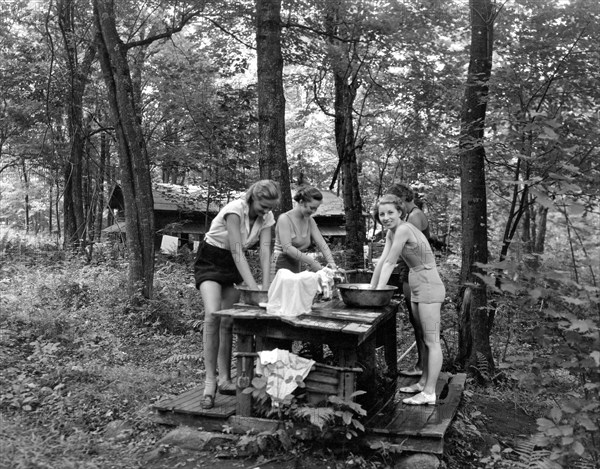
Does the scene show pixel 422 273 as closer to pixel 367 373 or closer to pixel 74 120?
pixel 367 373

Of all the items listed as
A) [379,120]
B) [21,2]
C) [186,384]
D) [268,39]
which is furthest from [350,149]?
[21,2]

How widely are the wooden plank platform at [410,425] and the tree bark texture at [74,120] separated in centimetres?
1139

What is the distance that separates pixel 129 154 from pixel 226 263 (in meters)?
5.57

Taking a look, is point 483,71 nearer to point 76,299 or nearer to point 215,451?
point 215,451

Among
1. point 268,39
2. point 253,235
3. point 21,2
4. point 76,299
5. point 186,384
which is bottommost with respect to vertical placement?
point 186,384

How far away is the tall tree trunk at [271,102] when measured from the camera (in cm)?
734

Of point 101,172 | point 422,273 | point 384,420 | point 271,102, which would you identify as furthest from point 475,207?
point 101,172

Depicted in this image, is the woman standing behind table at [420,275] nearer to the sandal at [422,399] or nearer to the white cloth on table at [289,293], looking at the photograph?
the sandal at [422,399]

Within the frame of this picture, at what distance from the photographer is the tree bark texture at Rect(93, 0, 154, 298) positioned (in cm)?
944

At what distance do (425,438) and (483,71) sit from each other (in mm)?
5005

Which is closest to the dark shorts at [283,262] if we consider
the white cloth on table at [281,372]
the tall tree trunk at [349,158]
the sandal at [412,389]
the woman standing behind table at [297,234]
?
the woman standing behind table at [297,234]

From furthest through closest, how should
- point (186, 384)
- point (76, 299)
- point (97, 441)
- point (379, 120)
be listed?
1. point (379, 120)
2. point (76, 299)
3. point (186, 384)
4. point (97, 441)

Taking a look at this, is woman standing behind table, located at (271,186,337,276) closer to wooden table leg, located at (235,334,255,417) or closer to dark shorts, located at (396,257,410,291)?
dark shorts, located at (396,257,410,291)

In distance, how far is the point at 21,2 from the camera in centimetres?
1332
